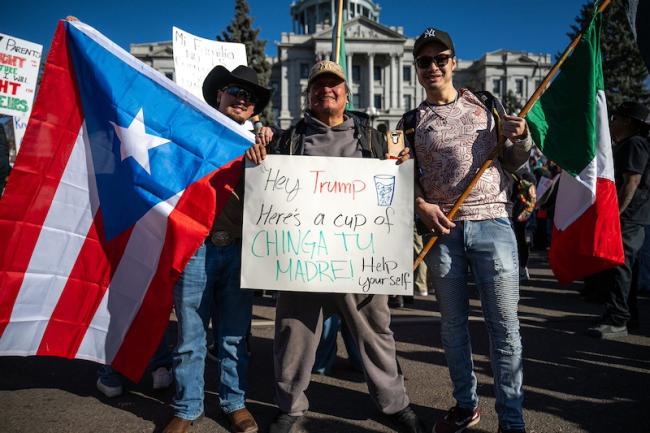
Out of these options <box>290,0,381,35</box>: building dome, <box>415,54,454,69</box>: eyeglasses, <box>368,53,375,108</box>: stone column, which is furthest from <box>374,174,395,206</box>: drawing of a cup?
<box>290,0,381,35</box>: building dome

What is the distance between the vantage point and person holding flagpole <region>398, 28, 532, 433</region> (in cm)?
227

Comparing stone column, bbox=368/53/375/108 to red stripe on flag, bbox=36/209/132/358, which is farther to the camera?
stone column, bbox=368/53/375/108

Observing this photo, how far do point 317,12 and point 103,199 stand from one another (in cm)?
8085

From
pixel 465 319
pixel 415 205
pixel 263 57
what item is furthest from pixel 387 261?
pixel 263 57

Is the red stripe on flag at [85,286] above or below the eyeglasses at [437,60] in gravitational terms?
below

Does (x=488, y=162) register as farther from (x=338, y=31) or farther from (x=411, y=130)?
(x=338, y=31)

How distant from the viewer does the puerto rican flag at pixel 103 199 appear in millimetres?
2500

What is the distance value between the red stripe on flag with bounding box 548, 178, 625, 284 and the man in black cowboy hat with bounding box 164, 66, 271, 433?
221 centimetres

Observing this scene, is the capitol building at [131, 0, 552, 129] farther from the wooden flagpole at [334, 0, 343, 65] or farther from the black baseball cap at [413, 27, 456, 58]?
the black baseball cap at [413, 27, 456, 58]

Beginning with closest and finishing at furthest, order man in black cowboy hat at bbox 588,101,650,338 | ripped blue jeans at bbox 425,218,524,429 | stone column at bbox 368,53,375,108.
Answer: ripped blue jeans at bbox 425,218,524,429 → man in black cowboy hat at bbox 588,101,650,338 → stone column at bbox 368,53,375,108

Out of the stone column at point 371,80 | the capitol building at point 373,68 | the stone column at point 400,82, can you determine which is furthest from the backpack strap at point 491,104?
the stone column at point 400,82

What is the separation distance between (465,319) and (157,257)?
5.86 ft

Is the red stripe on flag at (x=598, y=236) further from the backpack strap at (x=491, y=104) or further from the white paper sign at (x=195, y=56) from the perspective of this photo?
the white paper sign at (x=195, y=56)

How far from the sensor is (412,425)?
2449mm
